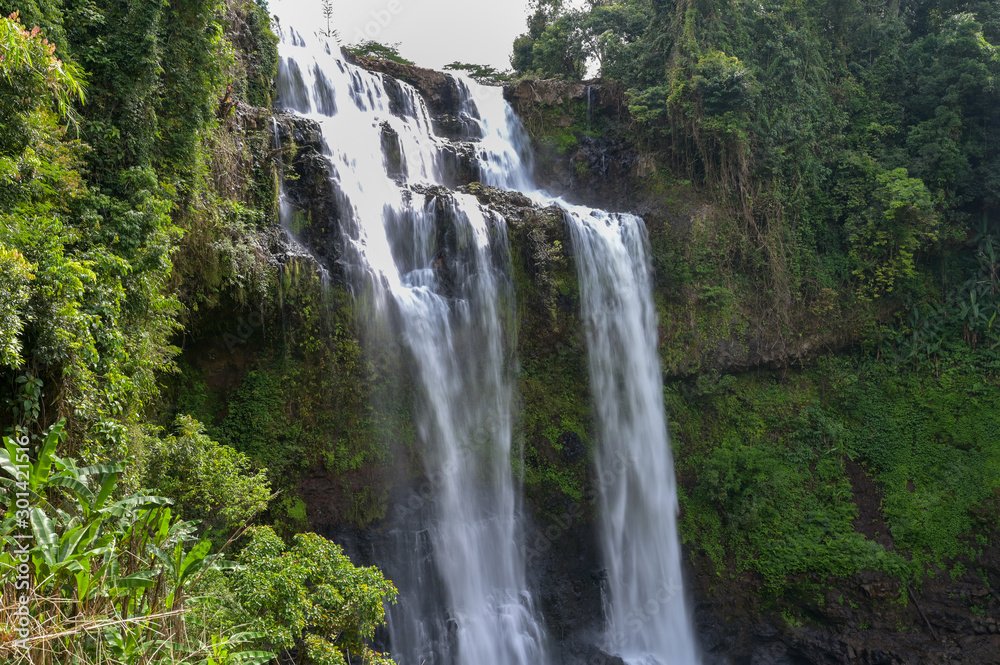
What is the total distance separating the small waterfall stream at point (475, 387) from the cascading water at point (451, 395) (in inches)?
1.1

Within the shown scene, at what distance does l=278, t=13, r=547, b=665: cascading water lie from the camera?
11133mm

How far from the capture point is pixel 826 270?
15.9 meters

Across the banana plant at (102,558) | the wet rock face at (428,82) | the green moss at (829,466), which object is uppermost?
the wet rock face at (428,82)

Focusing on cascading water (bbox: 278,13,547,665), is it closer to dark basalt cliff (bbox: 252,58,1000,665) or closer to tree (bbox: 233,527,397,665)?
dark basalt cliff (bbox: 252,58,1000,665)

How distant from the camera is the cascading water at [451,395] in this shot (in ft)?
36.5

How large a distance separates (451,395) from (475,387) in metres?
0.58

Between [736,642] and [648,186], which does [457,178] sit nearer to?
[648,186]

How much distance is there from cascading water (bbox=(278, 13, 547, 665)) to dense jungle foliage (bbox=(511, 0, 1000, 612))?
443 cm

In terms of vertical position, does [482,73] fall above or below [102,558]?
above

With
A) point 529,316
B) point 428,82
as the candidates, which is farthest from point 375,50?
point 529,316

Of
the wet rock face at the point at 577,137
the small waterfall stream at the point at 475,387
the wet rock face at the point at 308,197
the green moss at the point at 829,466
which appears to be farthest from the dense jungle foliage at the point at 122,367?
the wet rock face at the point at 577,137

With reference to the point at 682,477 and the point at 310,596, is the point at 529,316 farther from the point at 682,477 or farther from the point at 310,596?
the point at 310,596

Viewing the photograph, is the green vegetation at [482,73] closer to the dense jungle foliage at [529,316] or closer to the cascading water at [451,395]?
the dense jungle foliage at [529,316]

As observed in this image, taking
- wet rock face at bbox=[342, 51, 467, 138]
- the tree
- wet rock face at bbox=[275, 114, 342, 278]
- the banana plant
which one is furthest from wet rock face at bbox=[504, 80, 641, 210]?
the banana plant
